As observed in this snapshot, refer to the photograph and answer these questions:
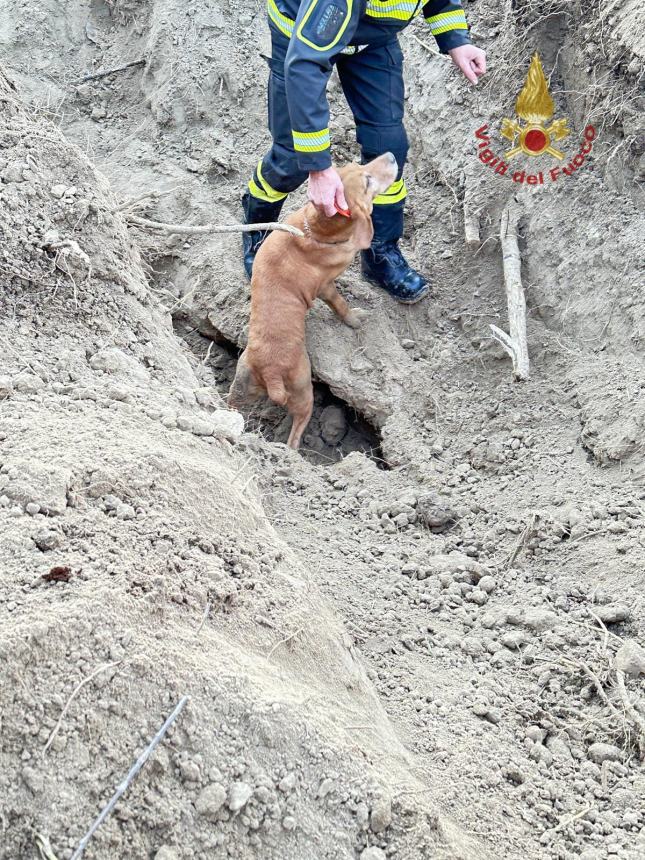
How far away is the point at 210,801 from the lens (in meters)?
1.76

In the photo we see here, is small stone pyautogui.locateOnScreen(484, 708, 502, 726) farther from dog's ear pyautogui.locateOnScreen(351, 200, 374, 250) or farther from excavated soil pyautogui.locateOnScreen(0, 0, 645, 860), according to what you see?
dog's ear pyautogui.locateOnScreen(351, 200, 374, 250)

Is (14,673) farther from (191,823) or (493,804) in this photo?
(493,804)

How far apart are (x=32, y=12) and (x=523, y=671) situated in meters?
6.17

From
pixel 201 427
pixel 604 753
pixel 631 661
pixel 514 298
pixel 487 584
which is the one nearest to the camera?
pixel 604 753

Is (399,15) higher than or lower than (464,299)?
higher

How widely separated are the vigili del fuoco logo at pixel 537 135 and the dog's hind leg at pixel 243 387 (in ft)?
6.60

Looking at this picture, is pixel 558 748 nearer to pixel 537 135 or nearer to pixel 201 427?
pixel 201 427

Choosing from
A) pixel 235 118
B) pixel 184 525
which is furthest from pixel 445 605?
pixel 235 118

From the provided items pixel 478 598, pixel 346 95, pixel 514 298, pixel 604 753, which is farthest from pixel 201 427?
pixel 346 95

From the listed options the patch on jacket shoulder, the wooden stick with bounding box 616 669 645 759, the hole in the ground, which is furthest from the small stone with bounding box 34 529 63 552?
the hole in the ground

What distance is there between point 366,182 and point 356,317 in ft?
2.74

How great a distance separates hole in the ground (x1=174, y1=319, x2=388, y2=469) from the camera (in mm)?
5059

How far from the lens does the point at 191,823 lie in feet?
5.70

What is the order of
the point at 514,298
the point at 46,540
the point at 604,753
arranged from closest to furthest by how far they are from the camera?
the point at 46,540
the point at 604,753
the point at 514,298
